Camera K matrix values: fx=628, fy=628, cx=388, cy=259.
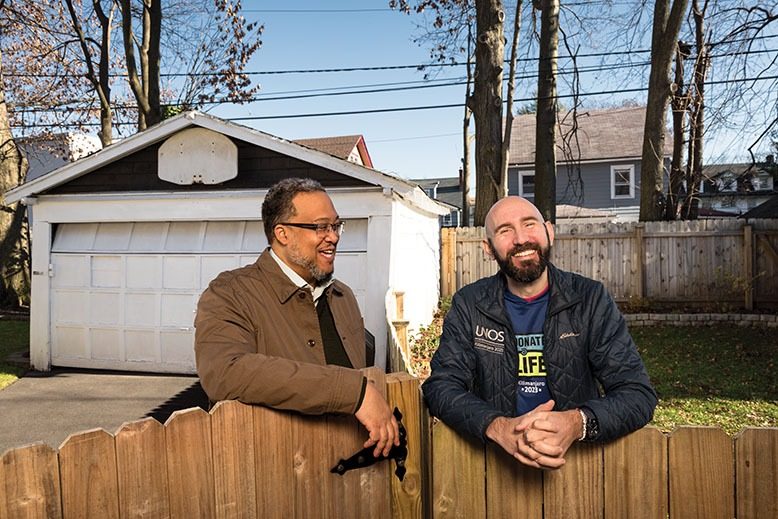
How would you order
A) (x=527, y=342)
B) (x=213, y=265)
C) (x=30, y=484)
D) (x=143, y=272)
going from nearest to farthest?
1. (x=30, y=484)
2. (x=527, y=342)
3. (x=213, y=265)
4. (x=143, y=272)

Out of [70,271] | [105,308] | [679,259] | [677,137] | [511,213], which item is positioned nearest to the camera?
[511,213]

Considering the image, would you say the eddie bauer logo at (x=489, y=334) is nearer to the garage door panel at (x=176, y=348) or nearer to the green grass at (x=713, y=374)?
the green grass at (x=713, y=374)

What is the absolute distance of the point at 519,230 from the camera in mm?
2449

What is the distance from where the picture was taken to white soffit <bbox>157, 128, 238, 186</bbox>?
10.5 metres

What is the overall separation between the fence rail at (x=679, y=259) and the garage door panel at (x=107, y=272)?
24.1 feet

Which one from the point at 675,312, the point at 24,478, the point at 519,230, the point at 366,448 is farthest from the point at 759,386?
the point at 24,478

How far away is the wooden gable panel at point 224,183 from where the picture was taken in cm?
1026

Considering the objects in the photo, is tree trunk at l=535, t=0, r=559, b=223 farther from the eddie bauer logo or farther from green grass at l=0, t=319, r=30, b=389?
the eddie bauer logo

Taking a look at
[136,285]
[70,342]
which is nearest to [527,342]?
[136,285]

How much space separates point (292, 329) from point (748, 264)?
43.9 feet

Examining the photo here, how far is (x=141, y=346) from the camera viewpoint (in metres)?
10.9

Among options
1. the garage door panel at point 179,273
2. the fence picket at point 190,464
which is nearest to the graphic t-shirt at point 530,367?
Answer: the fence picket at point 190,464

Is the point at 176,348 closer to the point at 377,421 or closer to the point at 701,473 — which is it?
the point at 377,421

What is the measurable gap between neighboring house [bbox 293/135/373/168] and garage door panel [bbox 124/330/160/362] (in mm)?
18313
